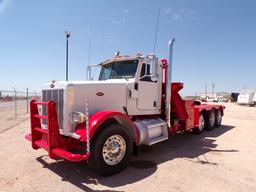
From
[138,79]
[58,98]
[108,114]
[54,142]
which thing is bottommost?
[54,142]

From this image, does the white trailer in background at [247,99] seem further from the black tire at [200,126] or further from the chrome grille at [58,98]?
the chrome grille at [58,98]

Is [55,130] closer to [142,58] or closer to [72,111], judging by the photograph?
[72,111]

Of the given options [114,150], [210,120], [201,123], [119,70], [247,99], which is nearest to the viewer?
[114,150]

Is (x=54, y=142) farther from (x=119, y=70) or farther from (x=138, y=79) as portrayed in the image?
(x=119, y=70)

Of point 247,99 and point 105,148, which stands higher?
point 105,148

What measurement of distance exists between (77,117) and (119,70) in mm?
2343

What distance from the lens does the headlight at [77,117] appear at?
17.0 ft

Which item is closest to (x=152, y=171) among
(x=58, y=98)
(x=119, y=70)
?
(x=58, y=98)

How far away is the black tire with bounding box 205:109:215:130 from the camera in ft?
37.6

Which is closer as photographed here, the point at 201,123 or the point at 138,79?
the point at 138,79

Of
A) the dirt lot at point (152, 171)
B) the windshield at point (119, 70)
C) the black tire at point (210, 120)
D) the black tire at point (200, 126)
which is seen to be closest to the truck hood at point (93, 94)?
the windshield at point (119, 70)

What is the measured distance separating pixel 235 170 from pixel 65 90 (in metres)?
4.34

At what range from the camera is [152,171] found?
5594 mm

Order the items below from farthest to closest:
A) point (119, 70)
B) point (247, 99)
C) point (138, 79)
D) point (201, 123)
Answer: point (247, 99) < point (201, 123) < point (119, 70) < point (138, 79)
